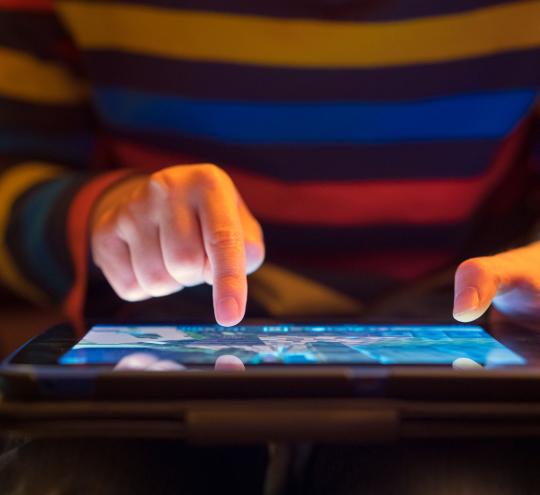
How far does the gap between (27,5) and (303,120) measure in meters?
0.29

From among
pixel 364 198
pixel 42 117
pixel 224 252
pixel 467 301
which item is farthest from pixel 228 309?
pixel 42 117

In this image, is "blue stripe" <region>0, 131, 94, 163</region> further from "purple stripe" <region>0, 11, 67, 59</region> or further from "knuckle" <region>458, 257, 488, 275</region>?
"knuckle" <region>458, 257, 488, 275</region>

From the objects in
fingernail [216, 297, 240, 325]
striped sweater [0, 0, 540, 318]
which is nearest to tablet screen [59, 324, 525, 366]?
fingernail [216, 297, 240, 325]

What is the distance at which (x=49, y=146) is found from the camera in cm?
64

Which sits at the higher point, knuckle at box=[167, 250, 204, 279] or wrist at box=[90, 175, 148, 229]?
wrist at box=[90, 175, 148, 229]

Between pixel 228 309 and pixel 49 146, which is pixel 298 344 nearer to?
pixel 228 309

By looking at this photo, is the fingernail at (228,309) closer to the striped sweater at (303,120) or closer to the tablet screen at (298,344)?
the tablet screen at (298,344)

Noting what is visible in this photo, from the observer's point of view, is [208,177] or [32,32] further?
[32,32]

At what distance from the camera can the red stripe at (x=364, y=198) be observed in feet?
1.94

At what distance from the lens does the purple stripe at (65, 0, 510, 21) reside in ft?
1.77

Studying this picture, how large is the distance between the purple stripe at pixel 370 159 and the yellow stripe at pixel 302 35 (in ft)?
0.25

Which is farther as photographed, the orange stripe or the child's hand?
the orange stripe

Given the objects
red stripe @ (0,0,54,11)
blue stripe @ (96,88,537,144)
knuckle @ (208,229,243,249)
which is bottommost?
knuckle @ (208,229,243,249)

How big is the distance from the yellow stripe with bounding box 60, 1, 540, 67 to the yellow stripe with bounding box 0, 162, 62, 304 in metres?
0.13
